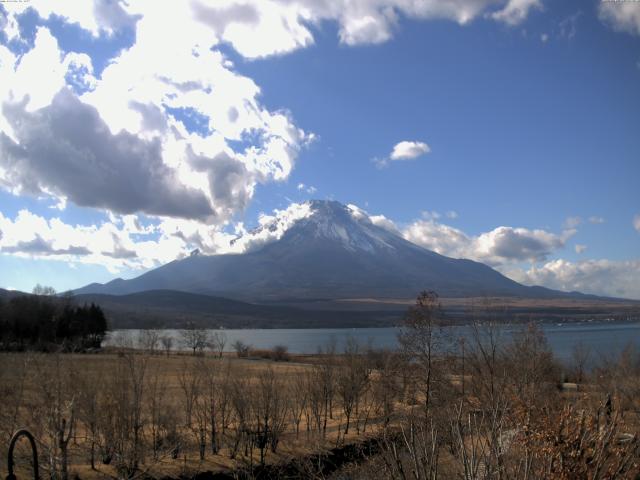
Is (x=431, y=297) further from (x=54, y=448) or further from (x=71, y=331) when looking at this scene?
(x=71, y=331)

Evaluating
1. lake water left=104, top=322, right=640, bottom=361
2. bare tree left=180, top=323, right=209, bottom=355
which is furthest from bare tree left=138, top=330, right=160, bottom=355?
bare tree left=180, top=323, right=209, bottom=355

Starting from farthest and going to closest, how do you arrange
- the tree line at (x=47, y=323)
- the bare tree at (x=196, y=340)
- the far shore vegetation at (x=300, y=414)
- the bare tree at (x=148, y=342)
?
the bare tree at (x=196, y=340) → the tree line at (x=47, y=323) → the bare tree at (x=148, y=342) → the far shore vegetation at (x=300, y=414)

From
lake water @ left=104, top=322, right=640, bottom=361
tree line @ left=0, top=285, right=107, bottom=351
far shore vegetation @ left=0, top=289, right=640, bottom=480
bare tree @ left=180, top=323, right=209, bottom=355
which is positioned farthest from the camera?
bare tree @ left=180, top=323, right=209, bottom=355

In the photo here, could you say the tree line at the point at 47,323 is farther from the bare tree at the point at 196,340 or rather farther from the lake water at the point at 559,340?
the bare tree at the point at 196,340

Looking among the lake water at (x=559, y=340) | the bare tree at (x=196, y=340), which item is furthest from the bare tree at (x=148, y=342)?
the bare tree at (x=196, y=340)

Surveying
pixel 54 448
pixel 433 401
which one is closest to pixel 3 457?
pixel 54 448

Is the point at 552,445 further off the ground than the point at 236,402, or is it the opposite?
the point at 552,445

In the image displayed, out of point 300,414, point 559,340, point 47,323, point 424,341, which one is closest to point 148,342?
point 300,414

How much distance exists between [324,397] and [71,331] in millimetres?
65638

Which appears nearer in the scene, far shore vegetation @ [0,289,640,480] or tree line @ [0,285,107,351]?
far shore vegetation @ [0,289,640,480]

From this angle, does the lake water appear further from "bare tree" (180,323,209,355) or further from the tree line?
the tree line

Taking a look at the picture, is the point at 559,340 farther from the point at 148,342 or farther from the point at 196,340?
the point at 148,342

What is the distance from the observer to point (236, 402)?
2898 cm

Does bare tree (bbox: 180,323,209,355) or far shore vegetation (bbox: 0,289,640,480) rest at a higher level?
far shore vegetation (bbox: 0,289,640,480)
